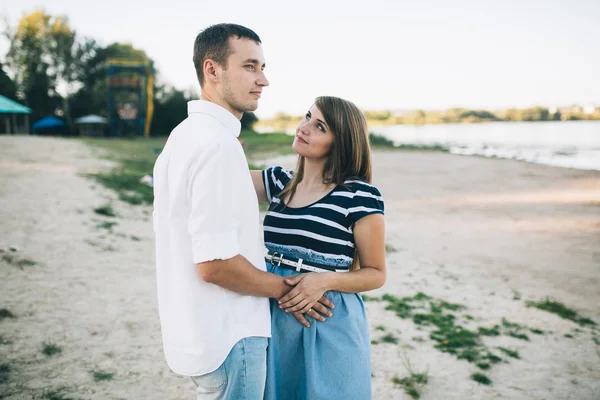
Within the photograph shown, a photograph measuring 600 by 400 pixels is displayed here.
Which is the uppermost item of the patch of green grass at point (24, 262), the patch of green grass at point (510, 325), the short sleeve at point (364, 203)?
the short sleeve at point (364, 203)

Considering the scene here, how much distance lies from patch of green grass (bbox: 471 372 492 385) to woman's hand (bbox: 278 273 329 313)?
8.53ft

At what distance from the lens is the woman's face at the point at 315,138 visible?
204 centimetres

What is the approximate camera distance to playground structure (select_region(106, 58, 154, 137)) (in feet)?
105

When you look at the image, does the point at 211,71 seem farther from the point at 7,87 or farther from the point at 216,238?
the point at 7,87

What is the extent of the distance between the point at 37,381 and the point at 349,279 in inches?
109

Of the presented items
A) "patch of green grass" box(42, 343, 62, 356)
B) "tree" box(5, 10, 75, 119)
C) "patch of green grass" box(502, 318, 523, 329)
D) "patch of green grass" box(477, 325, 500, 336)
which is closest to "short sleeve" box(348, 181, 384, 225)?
"patch of green grass" box(42, 343, 62, 356)

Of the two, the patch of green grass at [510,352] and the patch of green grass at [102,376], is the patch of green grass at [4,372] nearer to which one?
the patch of green grass at [102,376]

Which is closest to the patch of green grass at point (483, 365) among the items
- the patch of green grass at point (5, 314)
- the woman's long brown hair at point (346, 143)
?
the woman's long brown hair at point (346, 143)

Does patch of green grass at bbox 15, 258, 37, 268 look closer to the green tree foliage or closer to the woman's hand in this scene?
the woman's hand

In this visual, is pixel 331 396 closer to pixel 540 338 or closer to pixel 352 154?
pixel 352 154

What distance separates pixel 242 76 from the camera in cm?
160

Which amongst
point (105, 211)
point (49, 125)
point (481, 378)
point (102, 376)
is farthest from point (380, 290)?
point (49, 125)

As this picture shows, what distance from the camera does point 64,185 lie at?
9250 mm

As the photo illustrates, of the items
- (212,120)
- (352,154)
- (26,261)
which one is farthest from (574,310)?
(26,261)
